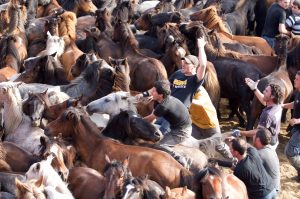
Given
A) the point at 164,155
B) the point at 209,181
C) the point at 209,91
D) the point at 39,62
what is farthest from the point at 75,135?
the point at 209,91

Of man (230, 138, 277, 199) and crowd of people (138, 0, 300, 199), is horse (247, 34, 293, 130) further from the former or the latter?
man (230, 138, 277, 199)

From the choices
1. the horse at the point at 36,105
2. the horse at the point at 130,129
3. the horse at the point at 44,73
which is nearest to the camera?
the horse at the point at 130,129

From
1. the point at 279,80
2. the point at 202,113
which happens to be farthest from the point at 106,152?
the point at 279,80

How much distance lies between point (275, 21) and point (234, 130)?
419 cm

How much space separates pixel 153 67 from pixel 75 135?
273 cm

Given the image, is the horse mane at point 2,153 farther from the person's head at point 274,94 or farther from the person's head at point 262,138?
the person's head at point 274,94


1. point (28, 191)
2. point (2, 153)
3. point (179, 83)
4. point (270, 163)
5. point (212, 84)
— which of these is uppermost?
point (28, 191)

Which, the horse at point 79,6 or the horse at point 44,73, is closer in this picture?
the horse at point 44,73

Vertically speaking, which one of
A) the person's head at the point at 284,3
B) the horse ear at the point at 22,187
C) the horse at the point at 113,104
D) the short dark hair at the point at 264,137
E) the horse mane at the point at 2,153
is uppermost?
the person's head at the point at 284,3

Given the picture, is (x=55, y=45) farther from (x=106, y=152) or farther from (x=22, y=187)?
(x=22, y=187)

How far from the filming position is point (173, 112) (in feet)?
22.4

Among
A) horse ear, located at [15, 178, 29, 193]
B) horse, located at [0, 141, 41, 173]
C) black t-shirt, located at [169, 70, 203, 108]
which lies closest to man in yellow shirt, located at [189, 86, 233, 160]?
black t-shirt, located at [169, 70, 203, 108]

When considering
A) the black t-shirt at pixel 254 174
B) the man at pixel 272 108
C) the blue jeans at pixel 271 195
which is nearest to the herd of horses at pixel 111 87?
the black t-shirt at pixel 254 174

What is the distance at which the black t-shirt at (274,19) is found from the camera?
1092 cm
